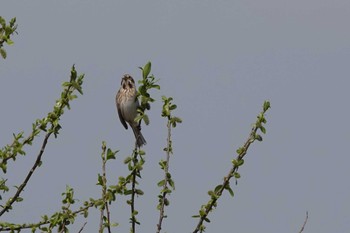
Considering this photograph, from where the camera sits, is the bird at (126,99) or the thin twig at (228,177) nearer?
the thin twig at (228,177)

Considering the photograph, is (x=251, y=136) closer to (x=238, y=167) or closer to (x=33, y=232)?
(x=238, y=167)

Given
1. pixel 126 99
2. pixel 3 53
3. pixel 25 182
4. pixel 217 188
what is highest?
pixel 126 99

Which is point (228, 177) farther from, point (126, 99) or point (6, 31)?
point (126, 99)

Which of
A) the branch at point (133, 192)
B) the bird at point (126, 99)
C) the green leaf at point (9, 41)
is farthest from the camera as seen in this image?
the bird at point (126, 99)

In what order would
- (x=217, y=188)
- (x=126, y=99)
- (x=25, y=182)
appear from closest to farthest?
(x=25, y=182)
(x=217, y=188)
(x=126, y=99)

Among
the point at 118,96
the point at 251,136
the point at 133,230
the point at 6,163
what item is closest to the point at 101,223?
the point at 133,230

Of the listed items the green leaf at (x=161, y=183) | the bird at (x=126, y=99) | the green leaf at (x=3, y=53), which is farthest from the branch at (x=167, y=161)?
the bird at (x=126, y=99)

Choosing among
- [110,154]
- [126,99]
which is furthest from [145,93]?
[126,99]

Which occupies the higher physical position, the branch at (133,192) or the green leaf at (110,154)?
the green leaf at (110,154)

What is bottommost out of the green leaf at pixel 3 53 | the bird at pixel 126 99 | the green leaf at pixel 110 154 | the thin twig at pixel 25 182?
the thin twig at pixel 25 182

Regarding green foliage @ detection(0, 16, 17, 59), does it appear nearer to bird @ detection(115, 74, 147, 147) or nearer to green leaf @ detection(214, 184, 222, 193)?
green leaf @ detection(214, 184, 222, 193)

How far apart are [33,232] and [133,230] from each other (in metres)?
0.95

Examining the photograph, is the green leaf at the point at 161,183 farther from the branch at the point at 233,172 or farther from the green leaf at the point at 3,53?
the green leaf at the point at 3,53

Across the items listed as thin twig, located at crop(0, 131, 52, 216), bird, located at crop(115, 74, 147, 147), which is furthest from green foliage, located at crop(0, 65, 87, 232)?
bird, located at crop(115, 74, 147, 147)
